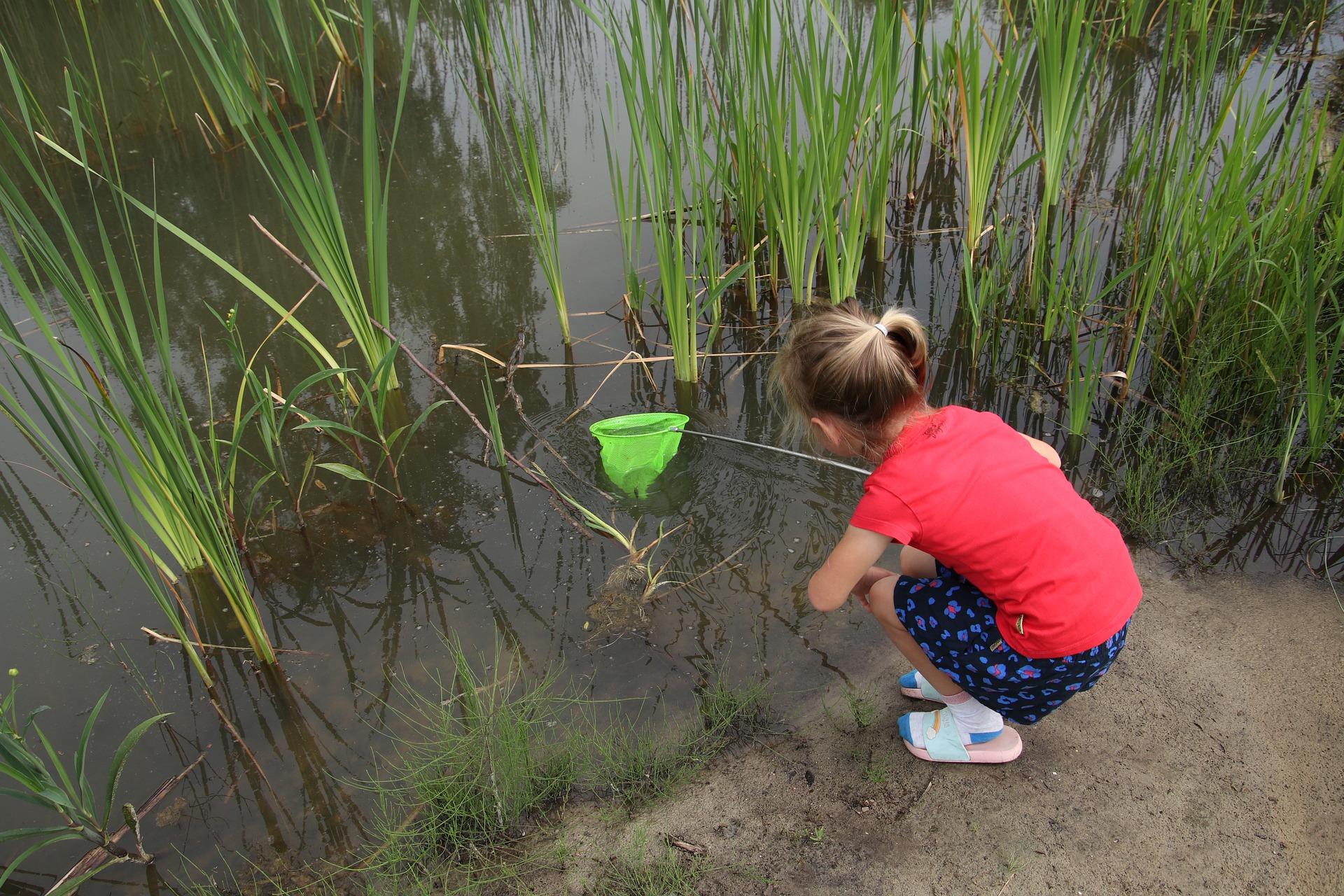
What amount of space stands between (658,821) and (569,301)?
2274 mm

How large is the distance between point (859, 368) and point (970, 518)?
314mm

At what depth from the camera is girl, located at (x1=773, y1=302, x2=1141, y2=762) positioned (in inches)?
54.7

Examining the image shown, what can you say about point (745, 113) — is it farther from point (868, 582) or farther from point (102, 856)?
point (102, 856)

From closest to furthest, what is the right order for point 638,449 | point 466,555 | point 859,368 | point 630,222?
point 859,368 < point 466,555 < point 638,449 < point 630,222

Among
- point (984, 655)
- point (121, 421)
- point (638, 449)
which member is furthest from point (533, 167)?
point (984, 655)

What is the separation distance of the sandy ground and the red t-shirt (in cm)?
37

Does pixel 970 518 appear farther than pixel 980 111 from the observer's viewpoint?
No

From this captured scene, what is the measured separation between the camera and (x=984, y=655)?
59.4 inches

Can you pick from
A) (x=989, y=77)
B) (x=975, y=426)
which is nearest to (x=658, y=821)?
(x=975, y=426)

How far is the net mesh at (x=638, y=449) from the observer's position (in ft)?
7.97

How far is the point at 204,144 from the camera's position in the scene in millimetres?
4625

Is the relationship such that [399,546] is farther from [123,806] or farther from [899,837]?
[899,837]

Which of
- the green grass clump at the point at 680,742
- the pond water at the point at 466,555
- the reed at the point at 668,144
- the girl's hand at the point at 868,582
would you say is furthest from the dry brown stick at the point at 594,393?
the girl's hand at the point at 868,582

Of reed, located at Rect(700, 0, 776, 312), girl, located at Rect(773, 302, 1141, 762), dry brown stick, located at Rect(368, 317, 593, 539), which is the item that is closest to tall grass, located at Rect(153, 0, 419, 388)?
dry brown stick, located at Rect(368, 317, 593, 539)
